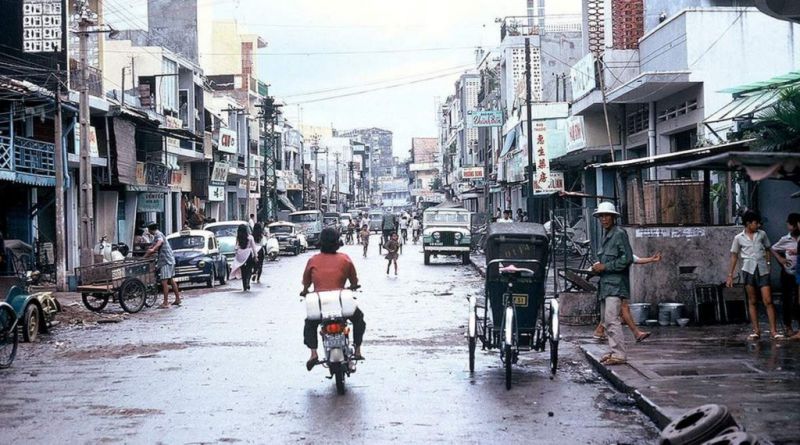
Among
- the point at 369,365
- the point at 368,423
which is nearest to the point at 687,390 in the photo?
the point at 368,423

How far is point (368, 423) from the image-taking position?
8188 millimetres

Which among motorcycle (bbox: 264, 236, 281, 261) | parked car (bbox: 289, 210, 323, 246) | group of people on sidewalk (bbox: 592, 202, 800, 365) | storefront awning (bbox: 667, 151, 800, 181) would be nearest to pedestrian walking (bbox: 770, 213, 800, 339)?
group of people on sidewalk (bbox: 592, 202, 800, 365)

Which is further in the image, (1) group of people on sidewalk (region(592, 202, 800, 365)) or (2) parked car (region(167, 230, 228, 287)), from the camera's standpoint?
(2) parked car (region(167, 230, 228, 287))

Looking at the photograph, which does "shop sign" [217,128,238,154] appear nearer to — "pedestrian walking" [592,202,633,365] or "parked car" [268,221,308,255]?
"parked car" [268,221,308,255]

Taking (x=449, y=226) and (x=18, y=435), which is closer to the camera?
(x=18, y=435)

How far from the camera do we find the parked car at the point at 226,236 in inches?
1304

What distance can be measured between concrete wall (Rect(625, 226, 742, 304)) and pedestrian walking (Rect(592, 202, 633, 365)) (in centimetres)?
413

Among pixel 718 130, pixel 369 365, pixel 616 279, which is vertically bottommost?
pixel 369 365

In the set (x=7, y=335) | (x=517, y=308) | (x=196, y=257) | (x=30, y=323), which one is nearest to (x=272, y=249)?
(x=196, y=257)

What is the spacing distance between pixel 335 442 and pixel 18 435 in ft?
9.11

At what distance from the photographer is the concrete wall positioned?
49.6 feet

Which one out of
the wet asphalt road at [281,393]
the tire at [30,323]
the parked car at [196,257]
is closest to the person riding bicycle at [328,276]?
the wet asphalt road at [281,393]

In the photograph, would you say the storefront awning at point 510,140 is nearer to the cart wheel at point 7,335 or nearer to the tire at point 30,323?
the tire at point 30,323

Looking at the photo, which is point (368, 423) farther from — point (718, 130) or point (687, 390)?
point (718, 130)
